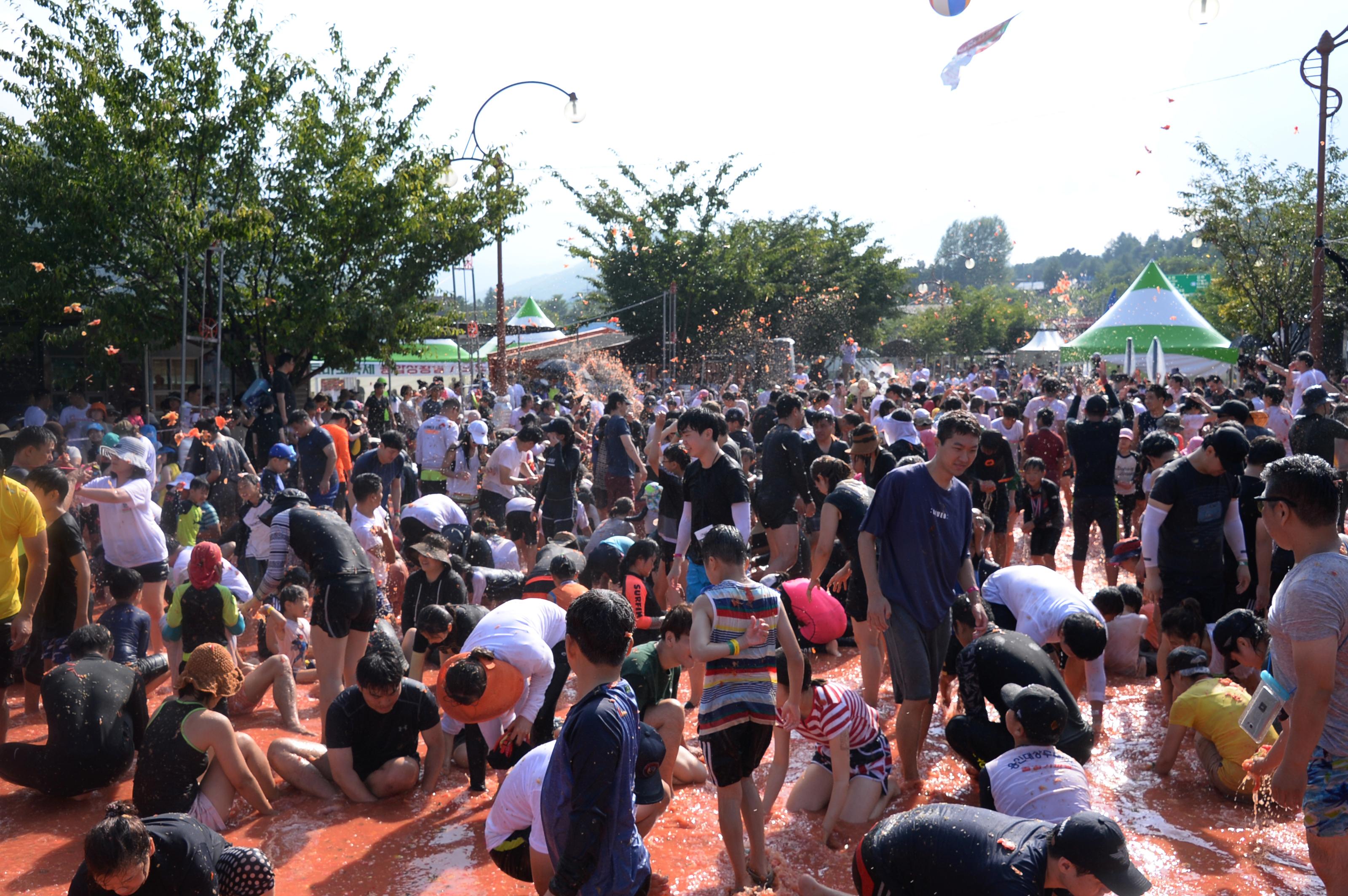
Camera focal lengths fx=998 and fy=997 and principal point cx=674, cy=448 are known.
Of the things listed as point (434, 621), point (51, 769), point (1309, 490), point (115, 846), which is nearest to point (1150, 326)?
point (434, 621)

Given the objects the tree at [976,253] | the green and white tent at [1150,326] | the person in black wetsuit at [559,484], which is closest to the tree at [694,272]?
the green and white tent at [1150,326]

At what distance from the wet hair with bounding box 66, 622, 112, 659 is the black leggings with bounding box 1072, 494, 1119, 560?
290 inches

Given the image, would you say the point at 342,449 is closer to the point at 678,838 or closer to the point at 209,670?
the point at 209,670

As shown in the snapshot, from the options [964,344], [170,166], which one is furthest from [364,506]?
[964,344]

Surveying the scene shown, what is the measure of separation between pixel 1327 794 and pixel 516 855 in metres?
2.74

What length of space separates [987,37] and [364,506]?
26.3 ft

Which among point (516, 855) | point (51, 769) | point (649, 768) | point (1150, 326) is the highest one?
point (1150, 326)

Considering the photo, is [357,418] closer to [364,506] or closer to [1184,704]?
[364,506]

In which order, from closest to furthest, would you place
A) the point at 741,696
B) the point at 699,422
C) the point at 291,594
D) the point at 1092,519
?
the point at 741,696
the point at 699,422
the point at 291,594
the point at 1092,519

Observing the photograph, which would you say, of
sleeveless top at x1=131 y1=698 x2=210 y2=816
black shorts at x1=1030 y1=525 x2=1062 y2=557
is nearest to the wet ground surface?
sleeveless top at x1=131 y1=698 x2=210 y2=816

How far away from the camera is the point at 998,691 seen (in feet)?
15.0

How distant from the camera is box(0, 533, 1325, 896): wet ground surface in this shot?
432 centimetres

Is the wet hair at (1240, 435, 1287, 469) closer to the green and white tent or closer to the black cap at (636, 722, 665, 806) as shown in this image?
the black cap at (636, 722, 665, 806)

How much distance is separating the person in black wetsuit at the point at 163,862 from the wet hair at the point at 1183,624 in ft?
16.4
